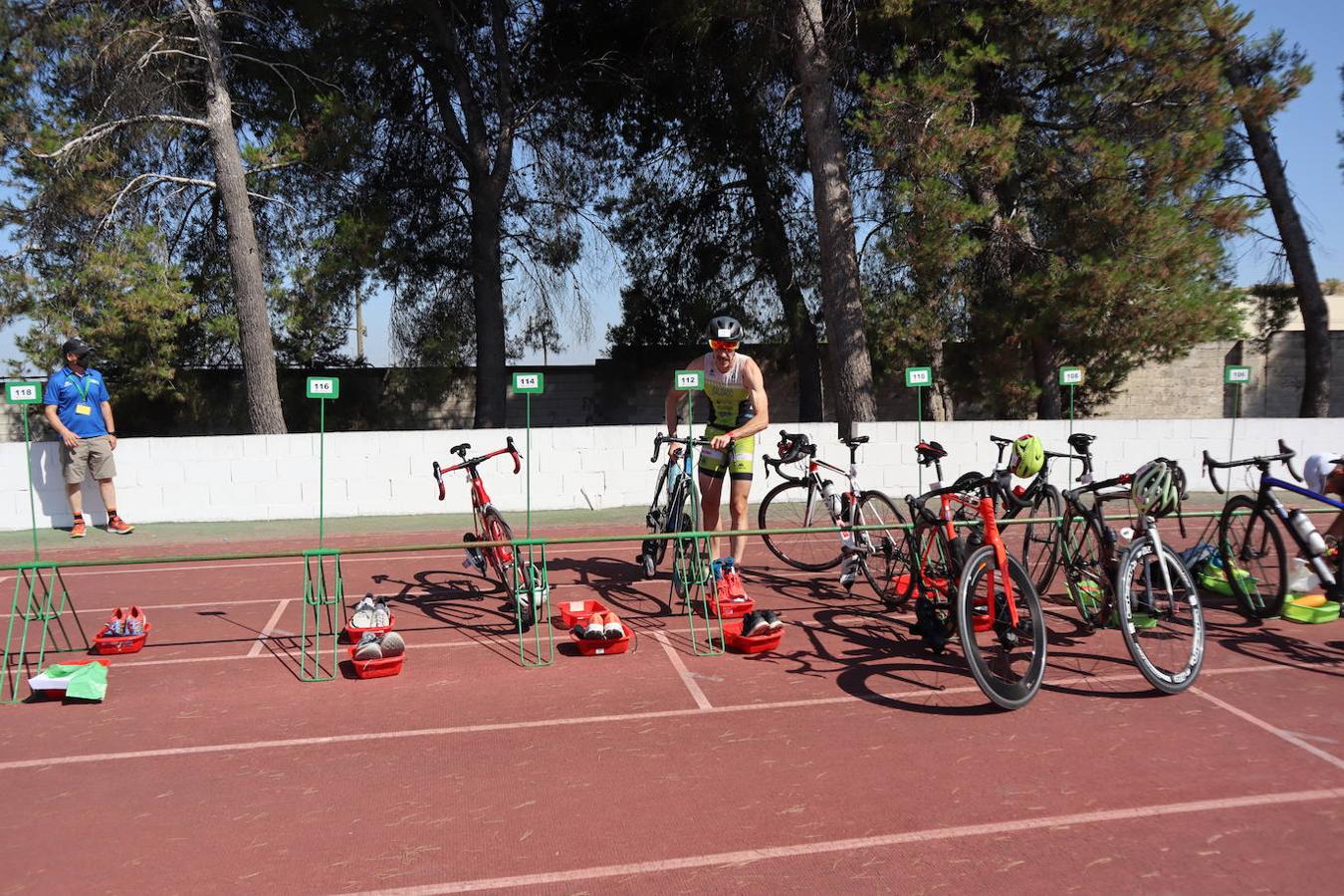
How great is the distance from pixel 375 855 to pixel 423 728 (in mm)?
1342

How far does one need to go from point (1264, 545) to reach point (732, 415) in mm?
3924

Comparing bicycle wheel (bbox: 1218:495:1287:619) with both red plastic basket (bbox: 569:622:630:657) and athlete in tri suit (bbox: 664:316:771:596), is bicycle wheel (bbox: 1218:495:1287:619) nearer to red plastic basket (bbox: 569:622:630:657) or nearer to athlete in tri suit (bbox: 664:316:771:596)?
athlete in tri suit (bbox: 664:316:771:596)

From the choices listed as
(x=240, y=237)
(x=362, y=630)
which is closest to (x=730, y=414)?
(x=362, y=630)

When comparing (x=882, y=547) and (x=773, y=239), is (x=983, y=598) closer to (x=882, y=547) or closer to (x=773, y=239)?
(x=882, y=547)

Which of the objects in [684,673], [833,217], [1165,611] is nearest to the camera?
[1165,611]

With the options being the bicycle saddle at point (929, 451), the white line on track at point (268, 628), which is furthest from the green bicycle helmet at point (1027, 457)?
the white line on track at point (268, 628)

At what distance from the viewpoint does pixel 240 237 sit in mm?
14594

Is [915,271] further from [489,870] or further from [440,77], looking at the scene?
[489,870]

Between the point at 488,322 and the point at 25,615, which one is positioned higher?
the point at 488,322

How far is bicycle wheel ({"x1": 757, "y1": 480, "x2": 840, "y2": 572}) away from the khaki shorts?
8.24 m

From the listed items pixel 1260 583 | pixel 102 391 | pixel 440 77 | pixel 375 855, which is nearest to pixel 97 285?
pixel 102 391

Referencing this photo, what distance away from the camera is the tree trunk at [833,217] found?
1494cm

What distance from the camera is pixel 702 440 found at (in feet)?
25.0

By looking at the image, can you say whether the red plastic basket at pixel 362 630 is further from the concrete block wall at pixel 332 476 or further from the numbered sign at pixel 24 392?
the concrete block wall at pixel 332 476
